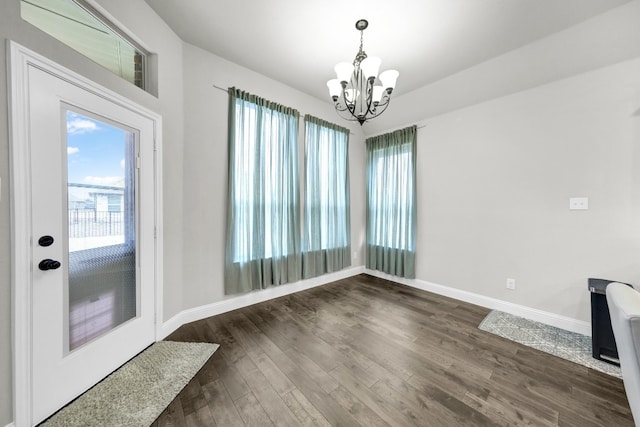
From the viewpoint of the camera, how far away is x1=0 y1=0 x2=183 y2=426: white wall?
115 cm

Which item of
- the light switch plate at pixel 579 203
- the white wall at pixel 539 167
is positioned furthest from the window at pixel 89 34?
the light switch plate at pixel 579 203

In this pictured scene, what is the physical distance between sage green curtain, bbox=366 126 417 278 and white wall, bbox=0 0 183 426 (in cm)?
308

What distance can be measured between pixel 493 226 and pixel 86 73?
4.28 meters

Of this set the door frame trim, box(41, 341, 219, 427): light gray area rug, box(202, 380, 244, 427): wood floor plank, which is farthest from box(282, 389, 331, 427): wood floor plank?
the door frame trim

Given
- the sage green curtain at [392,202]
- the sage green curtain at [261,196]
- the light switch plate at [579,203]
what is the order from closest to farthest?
the light switch plate at [579,203] < the sage green curtain at [261,196] < the sage green curtain at [392,202]

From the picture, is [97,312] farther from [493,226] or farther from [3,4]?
[493,226]

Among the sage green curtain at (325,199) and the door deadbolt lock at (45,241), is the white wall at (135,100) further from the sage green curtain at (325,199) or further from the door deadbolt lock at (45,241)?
the sage green curtain at (325,199)

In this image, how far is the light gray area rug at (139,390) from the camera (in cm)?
133

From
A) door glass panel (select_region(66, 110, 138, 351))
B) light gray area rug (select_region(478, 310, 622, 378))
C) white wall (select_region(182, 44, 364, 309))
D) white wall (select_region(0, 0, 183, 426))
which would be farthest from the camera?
white wall (select_region(182, 44, 364, 309))

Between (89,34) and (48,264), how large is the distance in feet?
5.35

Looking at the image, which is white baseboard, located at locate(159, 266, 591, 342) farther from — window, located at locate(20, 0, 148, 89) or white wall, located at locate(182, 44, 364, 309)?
window, located at locate(20, 0, 148, 89)

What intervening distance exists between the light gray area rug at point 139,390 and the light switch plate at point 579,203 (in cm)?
392

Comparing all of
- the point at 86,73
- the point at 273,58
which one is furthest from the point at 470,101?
the point at 86,73

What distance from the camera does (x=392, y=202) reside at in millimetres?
3850
